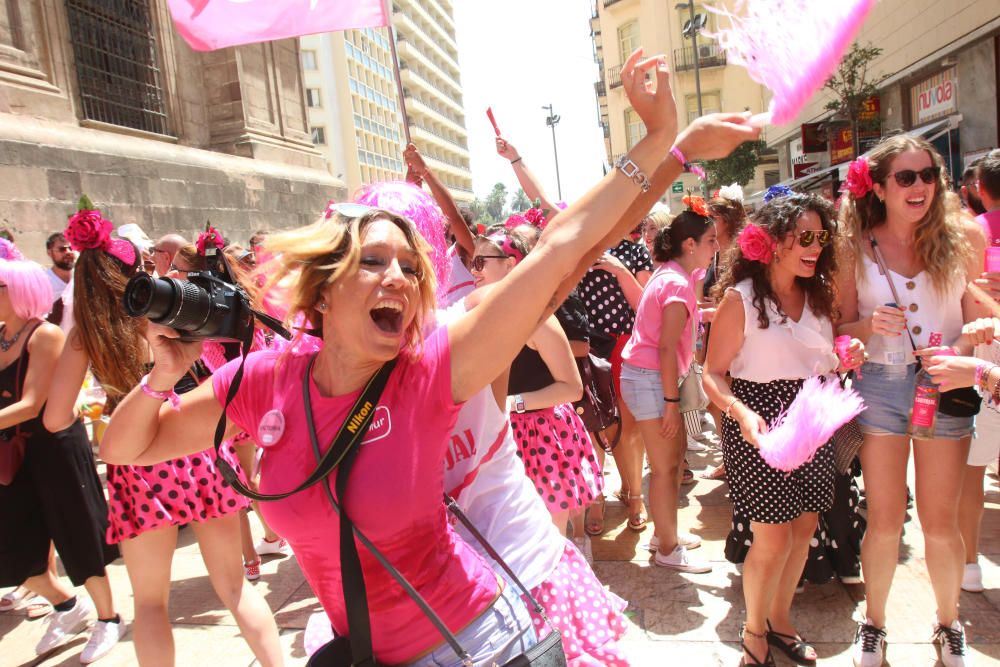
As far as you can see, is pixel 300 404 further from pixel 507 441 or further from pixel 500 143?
pixel 500 143

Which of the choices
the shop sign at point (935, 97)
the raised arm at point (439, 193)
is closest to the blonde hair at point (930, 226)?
the raised arm at point (439, 193)

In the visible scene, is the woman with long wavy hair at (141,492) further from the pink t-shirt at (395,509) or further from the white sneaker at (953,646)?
the white sneaker at (953,646)

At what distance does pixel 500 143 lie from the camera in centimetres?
411

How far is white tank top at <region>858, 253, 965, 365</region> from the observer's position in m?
2.89

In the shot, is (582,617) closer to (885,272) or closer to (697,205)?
(885,272)

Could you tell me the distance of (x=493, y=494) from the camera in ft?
5.75

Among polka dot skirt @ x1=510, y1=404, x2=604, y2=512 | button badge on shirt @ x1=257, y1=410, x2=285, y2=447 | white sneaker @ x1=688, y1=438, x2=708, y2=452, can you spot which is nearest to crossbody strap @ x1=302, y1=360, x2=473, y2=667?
button badge on shirt @ x1=257, y1=410, x2=285, y2=447

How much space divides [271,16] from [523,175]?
153cm

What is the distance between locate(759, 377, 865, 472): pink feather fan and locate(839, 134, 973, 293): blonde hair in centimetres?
71

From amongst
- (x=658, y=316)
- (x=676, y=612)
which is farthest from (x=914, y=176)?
(x=676, y=612)

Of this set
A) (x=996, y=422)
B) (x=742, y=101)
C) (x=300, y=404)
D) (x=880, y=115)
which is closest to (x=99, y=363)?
(x=300, y=404)

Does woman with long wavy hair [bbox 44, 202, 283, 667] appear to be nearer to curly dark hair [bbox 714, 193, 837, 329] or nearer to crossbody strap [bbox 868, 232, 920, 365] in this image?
curly dark hair [bbox 714, 193, 837, 329]

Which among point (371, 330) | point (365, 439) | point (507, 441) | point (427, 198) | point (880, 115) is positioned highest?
point (880, 115)

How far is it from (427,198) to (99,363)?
1.89 meters
